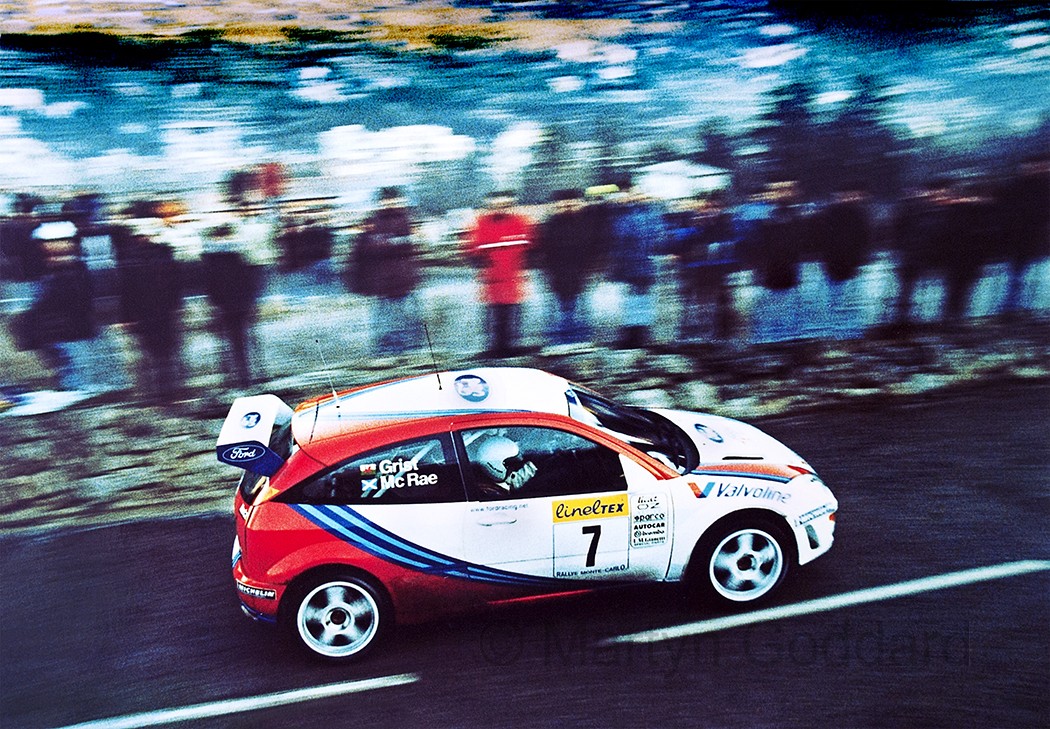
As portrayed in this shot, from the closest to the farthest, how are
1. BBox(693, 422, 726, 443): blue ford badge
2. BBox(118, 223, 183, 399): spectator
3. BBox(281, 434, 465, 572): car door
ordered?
BBox(281, 434, 465, 572): car door < BBox(693, 422, 726, 443): blue ford badge < BBox(118, 223, 183, 399): spectator

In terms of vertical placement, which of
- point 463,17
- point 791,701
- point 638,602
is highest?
point 463,17

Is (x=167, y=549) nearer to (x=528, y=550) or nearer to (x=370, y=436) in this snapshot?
(x=370, y=436)

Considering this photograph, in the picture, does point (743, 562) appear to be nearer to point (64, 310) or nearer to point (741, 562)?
point (741, 562)

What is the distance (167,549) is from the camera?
4.77m

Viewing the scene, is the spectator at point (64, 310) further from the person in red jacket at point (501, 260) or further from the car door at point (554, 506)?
the car door at point (554, 506)

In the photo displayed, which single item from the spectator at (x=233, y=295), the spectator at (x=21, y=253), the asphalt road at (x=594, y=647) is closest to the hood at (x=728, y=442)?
the asphalt road at (x=594, y=647)

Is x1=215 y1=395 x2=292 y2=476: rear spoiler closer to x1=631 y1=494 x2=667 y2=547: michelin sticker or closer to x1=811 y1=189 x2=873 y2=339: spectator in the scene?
x1=631 y1=494 x2=667 y2=547: michelin sticker

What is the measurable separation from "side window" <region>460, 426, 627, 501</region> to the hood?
561mm

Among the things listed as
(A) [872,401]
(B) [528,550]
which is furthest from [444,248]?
(A) [872,401]

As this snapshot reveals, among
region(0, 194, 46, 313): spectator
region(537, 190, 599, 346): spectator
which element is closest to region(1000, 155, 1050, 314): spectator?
region(537, 190, 599, 346): spectator

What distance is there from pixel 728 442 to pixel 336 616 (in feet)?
7.04

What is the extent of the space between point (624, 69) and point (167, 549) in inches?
155

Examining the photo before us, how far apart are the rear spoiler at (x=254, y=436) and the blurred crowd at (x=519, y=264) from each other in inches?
36.7

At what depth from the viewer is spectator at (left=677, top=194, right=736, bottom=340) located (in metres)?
5.45
